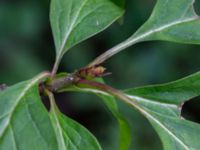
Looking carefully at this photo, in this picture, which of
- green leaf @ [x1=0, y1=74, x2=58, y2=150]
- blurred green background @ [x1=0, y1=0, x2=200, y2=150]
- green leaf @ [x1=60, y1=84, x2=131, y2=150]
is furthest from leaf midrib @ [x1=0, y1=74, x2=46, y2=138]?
blurred green background @ [x1=0, y1=0, x2=200, y2=150]

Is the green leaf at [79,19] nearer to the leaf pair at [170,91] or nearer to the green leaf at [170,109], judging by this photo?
the leaf pair at [170,91]

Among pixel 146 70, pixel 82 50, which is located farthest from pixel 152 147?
pixel 82 50

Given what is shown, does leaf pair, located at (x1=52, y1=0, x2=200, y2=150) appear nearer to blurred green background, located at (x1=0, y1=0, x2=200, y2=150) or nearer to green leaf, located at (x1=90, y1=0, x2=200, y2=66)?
green leaf, located at (x1=90, y1=0, x2=200, y2=66)

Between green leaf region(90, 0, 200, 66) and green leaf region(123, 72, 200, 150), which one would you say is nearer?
green leaf region(123, 72, 200, 150)

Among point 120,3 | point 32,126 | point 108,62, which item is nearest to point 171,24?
point 120,3

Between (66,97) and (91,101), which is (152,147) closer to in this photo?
(91,101)

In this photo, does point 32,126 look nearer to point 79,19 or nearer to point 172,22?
point 79,19
